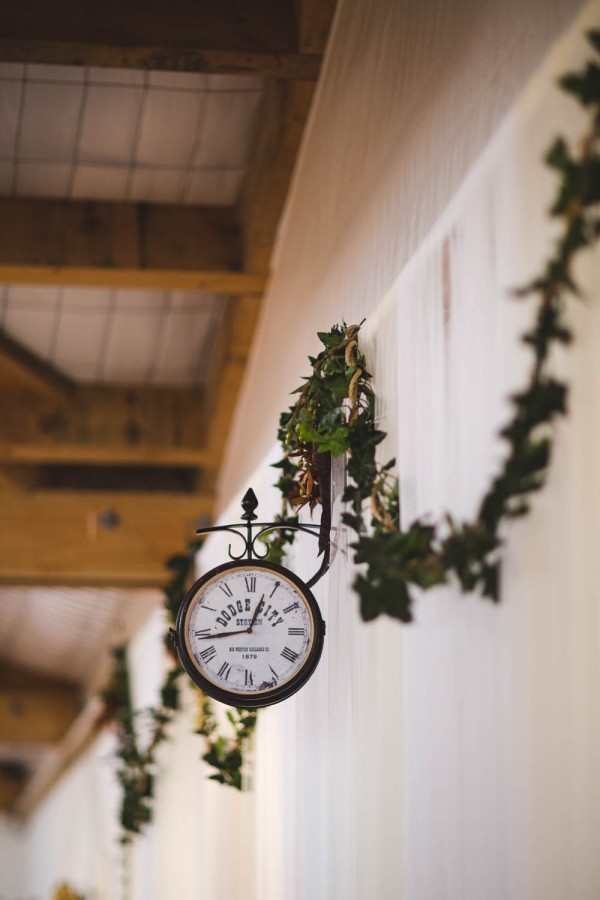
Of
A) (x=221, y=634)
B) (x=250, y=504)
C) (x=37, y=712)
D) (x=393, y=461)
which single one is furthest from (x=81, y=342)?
(x=37, y=712)

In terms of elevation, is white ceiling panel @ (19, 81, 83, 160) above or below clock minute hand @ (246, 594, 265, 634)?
above

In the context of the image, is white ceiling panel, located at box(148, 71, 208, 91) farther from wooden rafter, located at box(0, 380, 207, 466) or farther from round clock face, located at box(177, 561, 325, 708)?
wooden rafter, located at box(0, 380, 207, 466)

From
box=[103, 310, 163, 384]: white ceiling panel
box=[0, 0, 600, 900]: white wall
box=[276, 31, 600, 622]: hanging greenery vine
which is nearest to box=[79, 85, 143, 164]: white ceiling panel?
box=[0, 0, 600, 900]: white wall

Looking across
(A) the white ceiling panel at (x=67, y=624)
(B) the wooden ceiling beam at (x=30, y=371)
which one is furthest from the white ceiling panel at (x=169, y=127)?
(A) the white ceiling panel at (x=67, y=624)

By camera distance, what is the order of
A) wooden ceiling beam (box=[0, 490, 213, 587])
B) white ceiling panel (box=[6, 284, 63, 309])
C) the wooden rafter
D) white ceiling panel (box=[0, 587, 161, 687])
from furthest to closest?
white ceiling panel (box=[0, 587, 161, 687]), wooden ceiling beam (box=[0, 490, 213, 587]), the wooden rafter, white ceiling panel (box=[6, 284, 63, 309])

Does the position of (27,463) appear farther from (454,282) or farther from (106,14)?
(454,282)

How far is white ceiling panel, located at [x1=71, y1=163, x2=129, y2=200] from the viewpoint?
3.80 metres

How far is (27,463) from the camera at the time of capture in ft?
18.6

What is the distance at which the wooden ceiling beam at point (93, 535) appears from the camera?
5.41 meters

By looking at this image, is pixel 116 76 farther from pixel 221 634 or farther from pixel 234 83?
pixel 221 634

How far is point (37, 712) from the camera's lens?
32.4 feet

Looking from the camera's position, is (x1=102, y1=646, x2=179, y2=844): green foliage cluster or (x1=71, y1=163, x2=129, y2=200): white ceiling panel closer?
(x1=71, y1=163, x2=129, y2=200): white ceiling panel

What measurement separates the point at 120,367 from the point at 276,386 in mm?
1600

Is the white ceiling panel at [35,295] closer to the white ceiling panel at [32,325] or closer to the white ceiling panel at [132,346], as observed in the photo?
the white ceiling panel at [32,325]
